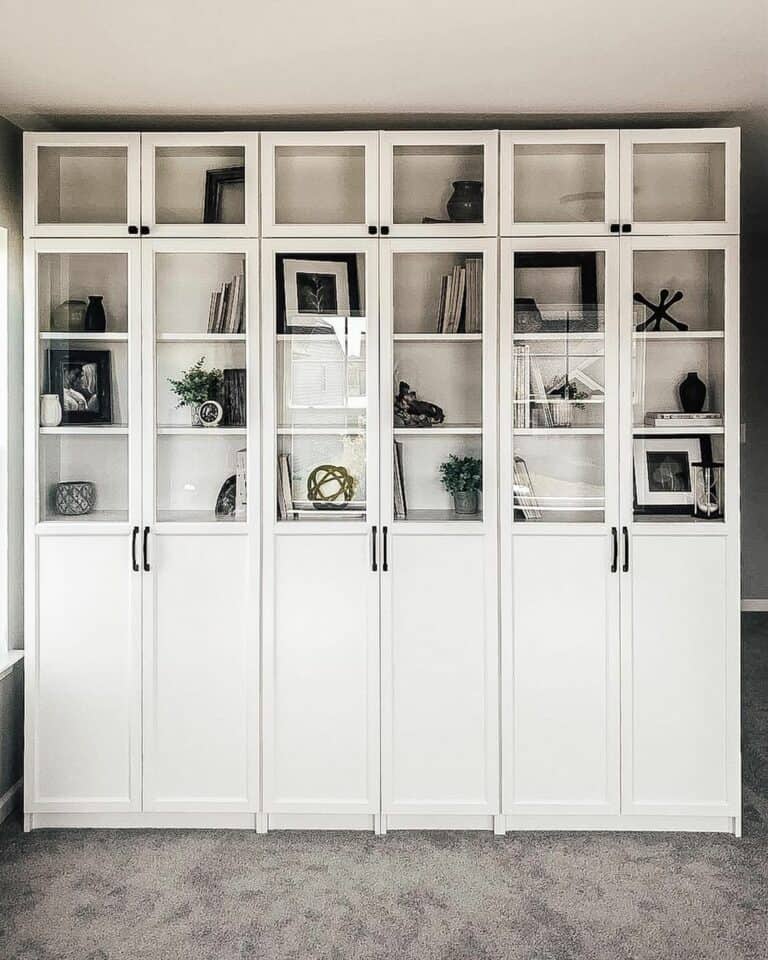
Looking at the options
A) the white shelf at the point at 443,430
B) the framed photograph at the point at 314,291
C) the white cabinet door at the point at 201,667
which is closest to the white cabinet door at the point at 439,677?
the white shelf at the point at 443,430

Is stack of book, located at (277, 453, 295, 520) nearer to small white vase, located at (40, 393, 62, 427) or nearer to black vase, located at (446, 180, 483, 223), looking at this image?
small white vase, located at (40, 393, 62, 427)

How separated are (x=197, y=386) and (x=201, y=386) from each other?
0.05ft

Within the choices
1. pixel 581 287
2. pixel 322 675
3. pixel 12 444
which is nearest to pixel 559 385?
pixel 581 287

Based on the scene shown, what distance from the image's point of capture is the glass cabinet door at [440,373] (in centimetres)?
339

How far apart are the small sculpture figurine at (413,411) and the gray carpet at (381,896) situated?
61.6 inches

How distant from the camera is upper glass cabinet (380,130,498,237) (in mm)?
3355

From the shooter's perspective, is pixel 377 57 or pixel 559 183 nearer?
pixel 377 57

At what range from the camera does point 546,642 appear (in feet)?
11.2

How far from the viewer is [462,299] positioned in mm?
3432

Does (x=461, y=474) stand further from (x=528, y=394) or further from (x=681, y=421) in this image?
(x=681, y=421)

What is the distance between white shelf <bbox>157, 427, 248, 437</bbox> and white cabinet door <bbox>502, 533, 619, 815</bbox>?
3.73 feet

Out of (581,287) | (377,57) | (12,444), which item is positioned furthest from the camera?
(12,444)

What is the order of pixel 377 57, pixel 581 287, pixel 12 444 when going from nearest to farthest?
pixel 377 57 < pixel 581 287 < pixel 12 444

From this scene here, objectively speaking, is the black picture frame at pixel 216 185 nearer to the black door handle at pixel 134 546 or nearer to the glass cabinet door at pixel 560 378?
the glass cabinet door at pixel 560 378
